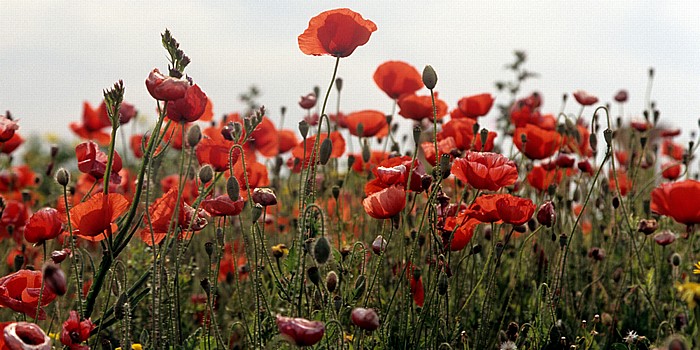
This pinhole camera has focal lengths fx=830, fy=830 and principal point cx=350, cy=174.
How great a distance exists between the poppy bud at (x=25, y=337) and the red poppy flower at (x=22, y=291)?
437 mm

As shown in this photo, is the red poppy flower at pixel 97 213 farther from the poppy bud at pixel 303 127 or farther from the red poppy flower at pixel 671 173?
the red poppy flower at pixel 671 173

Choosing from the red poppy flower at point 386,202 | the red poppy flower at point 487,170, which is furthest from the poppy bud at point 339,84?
the red poppy flower at point 386,202

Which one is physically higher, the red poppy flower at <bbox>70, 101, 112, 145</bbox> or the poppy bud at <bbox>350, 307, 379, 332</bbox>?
the poppy bud at <bbox>350, 307, 379, 332</bbox>

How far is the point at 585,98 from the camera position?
12.4ft

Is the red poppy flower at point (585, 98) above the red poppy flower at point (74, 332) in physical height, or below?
above

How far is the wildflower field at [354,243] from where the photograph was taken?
6.53 ft

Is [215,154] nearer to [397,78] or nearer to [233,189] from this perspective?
[233,189]

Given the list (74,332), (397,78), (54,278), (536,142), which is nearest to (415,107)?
(397,78)

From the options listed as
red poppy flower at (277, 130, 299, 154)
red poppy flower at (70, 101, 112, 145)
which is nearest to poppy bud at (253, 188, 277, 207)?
red poppy flower at (277, 130, 299, 154)

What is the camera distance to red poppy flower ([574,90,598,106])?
3.79 meters

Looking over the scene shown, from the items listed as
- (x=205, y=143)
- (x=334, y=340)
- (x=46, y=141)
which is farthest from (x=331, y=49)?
(x=46, y=141)

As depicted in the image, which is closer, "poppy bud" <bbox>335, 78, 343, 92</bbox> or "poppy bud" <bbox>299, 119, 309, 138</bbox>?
"poppy bud" <bbox>299, 119, 309, 138</bbox>

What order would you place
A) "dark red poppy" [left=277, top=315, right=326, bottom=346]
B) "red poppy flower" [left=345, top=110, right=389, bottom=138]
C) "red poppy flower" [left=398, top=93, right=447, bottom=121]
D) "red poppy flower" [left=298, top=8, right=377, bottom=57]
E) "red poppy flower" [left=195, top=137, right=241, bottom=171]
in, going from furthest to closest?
"red poppy flower" [left=345, top=110, right=389, bottom=138] → "red poppy flower" [left=398, top=93, right=447, bottom=121] → "red poppy flower" [left=195, top=137, right=241, bottom=171] → "red poppy flower" [left=298, top=8, right=377, bottom=57] → "dark red poppy" [left=277, top=315, right=326, bottom=346]

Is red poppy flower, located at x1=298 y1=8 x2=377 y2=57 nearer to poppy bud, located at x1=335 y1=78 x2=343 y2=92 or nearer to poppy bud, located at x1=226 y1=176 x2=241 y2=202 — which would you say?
poppy bud, located at x1=226 y1=176 x2=241 y2=202
